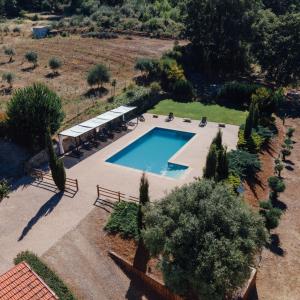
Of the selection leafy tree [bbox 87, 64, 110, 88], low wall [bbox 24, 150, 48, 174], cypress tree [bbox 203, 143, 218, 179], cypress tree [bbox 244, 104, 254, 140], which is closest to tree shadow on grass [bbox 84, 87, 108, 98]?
leafy tree [bbox 87, 64, 110, 88]

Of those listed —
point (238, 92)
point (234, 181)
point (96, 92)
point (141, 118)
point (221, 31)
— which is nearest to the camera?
point (234, 181)

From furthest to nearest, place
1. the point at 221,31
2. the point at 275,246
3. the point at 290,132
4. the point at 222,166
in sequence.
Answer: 1. the point at 221,31
2. the point at 290,132
3. the point at 222,166
4. the point at 275,246

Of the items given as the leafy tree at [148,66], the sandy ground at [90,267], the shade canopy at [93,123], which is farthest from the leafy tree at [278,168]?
the leafy tree at [148,66]

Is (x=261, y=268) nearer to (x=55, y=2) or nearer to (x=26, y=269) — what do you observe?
(x=26, y=269)

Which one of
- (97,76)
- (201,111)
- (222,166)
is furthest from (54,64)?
(222,166)

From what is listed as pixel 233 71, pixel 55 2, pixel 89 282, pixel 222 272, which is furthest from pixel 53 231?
pixel 55 2

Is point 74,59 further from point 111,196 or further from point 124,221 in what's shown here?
point 124,221

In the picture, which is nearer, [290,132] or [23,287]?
[23,287]
